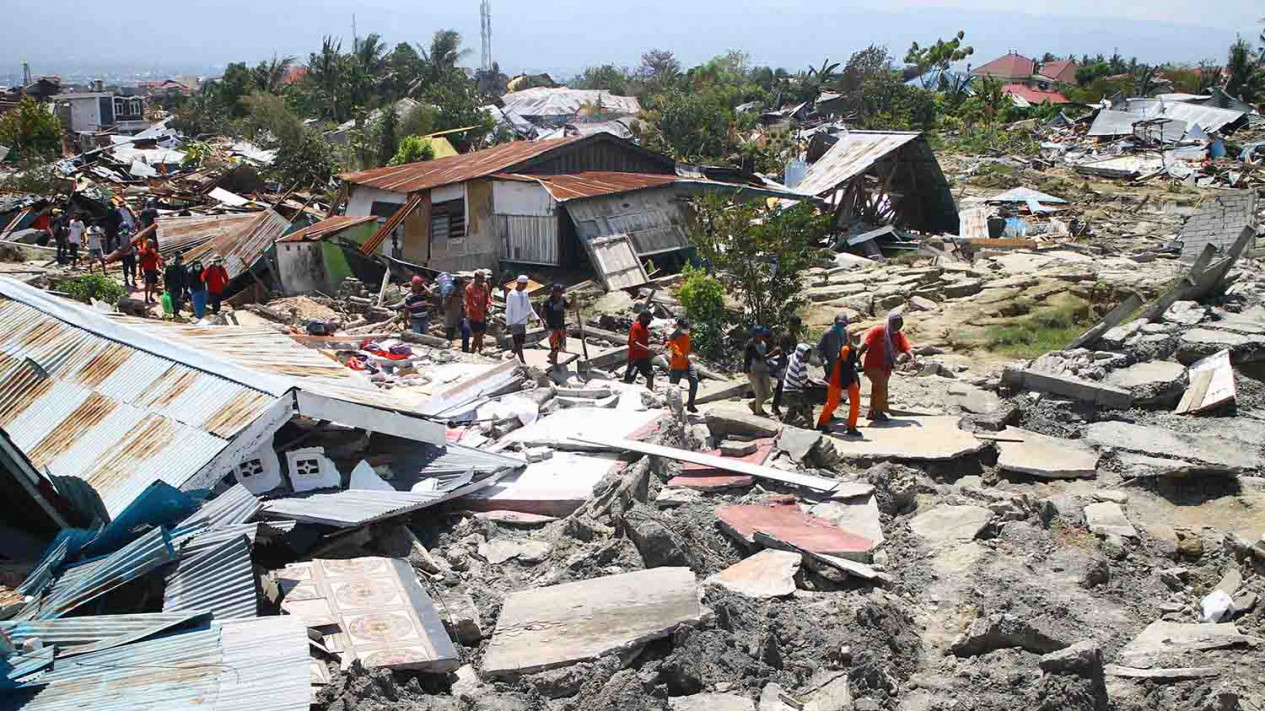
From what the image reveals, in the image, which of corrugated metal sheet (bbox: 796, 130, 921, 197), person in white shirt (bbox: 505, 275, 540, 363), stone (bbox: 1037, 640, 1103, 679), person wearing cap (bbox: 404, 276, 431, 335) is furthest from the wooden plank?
corrugated metal sheet (bbox: 796, 130, 921, 197)

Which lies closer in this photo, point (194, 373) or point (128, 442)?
point (128, 442)

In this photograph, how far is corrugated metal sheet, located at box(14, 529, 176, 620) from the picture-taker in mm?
5684

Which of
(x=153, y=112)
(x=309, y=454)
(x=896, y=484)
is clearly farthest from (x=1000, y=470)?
(x=153, y=112)

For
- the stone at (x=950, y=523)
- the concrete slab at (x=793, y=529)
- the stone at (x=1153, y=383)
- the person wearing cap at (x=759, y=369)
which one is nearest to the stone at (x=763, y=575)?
the concrete slab at (x=793, y=529)

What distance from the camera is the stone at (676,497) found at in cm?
806

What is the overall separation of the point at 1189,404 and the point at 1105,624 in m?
4.87

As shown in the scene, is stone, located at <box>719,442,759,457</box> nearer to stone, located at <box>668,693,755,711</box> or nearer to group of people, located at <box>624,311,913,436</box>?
group of people, located at <box>624,311,913,436</box>

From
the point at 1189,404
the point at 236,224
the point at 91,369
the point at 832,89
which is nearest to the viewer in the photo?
the point at 91,369

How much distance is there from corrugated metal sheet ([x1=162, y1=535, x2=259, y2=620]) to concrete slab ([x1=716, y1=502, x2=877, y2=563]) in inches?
128

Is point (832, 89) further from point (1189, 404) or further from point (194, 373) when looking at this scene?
point (194, 373)

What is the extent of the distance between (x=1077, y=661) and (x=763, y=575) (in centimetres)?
197

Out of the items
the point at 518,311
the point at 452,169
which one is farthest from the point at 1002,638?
the point at 452,169

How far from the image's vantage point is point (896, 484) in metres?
8.49

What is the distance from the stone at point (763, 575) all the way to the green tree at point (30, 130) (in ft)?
116
